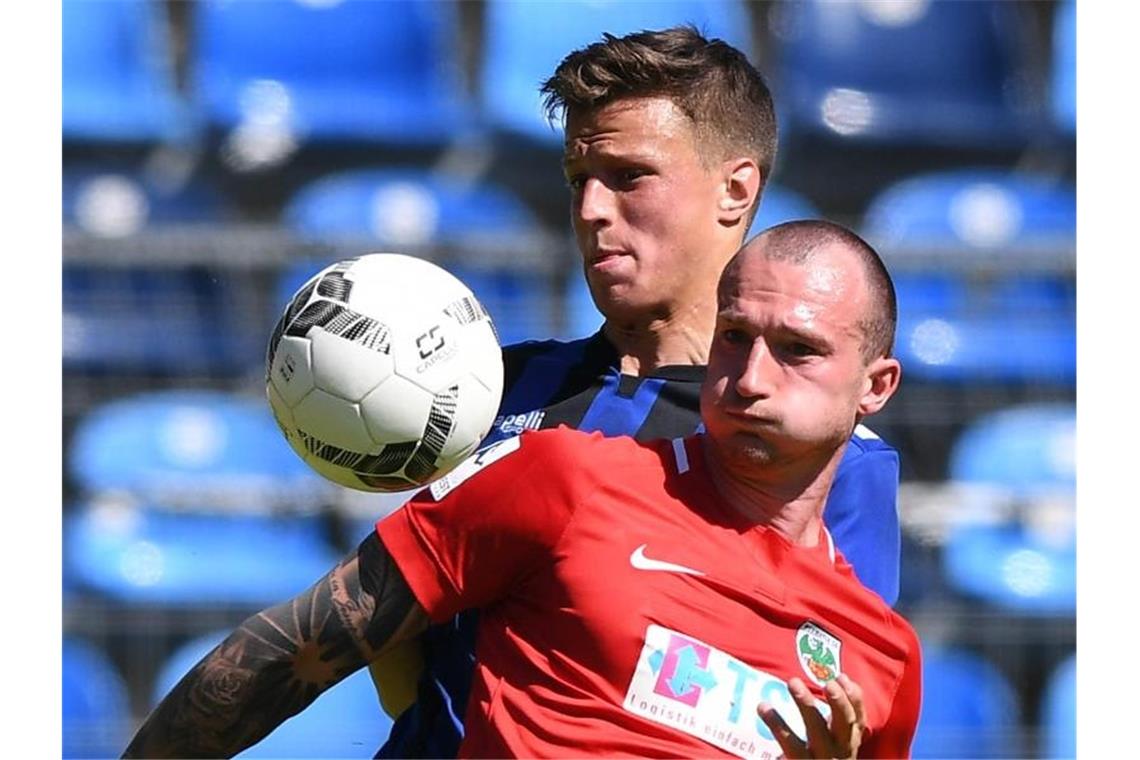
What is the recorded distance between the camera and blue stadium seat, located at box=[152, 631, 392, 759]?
7.63 meters

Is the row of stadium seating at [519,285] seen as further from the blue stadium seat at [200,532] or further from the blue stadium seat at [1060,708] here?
the blue stadium seat at [1060,708]

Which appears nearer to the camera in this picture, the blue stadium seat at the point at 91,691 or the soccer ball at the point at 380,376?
the soccer ball at the point at 380,376

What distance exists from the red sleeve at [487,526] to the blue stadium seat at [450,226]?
536cm

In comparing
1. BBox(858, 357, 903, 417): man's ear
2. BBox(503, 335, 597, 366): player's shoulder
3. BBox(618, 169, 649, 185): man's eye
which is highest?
BBox(618, 169, 649, 185): man's eye

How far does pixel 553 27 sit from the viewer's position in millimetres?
9961

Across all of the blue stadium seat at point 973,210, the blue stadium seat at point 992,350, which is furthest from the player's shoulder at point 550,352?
the blue stadium seat at point 973,210

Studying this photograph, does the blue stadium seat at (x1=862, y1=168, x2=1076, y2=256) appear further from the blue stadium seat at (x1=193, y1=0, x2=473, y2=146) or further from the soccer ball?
the soccer ball

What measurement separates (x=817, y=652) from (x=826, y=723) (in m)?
0.27

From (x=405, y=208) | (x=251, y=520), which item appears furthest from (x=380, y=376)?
(x=405, y=208)

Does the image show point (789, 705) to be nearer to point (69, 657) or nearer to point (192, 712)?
point (192, 712)

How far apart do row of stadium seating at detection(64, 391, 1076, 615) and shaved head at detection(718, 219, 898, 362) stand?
5011 mm

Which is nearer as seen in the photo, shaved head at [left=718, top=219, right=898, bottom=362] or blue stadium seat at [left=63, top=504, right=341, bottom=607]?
shaved head at [left=718, top=219, right=898, bottom=362]

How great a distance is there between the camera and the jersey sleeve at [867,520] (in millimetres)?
3404

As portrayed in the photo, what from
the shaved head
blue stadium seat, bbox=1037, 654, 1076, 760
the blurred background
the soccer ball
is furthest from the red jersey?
blue stadium seat, bbox=1037, 654, 1076, 760
